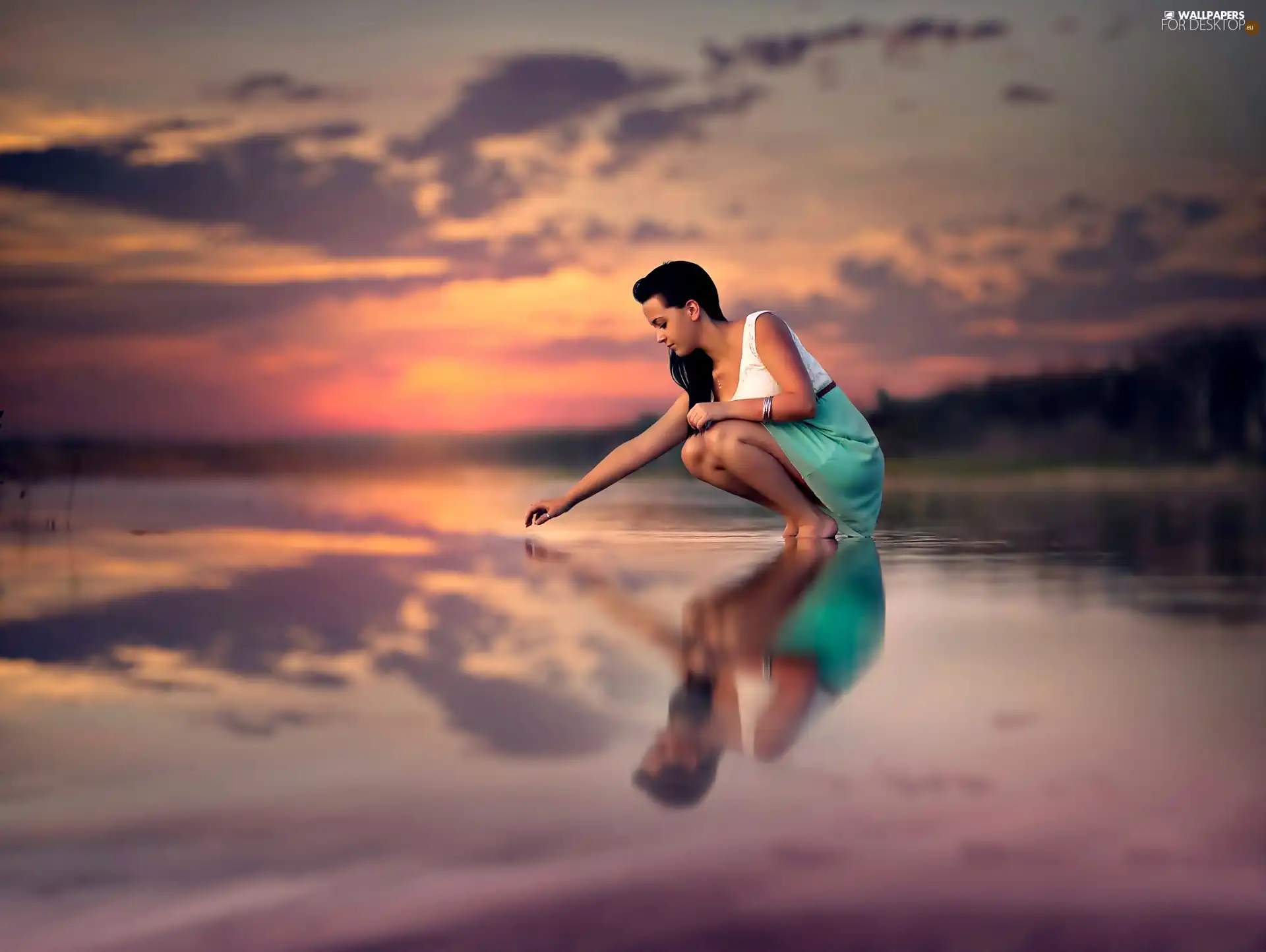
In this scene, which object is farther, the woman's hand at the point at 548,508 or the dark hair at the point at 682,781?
the woman's hand at the point at 548,508

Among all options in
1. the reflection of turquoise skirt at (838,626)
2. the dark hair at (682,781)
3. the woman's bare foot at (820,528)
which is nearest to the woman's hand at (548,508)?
the woman's bare foot at (820,528)

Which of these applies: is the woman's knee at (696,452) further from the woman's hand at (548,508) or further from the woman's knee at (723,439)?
the woman's hand at (548,508)

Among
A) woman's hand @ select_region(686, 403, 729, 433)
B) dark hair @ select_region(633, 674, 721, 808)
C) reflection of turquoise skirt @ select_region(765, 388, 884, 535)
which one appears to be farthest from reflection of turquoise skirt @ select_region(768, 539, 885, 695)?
reflection of turquoise skirt @ select_region(765, 388, 884, 535)

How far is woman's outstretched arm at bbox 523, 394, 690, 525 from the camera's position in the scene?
162 inches

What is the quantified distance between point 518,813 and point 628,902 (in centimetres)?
24

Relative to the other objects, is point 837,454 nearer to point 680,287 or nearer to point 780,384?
point 780,384

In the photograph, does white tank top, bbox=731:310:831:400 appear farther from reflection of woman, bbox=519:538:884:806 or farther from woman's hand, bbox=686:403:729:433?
reflection of woman, bbox=519:538:884:806

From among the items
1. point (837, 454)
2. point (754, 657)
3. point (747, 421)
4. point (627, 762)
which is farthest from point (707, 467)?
point (627, 762)

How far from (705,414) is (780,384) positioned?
29cm

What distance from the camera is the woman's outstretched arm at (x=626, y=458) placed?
4125mm

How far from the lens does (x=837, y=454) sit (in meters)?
4.26

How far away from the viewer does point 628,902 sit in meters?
1.03

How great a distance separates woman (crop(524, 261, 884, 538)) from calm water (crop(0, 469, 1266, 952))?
34.9 inches

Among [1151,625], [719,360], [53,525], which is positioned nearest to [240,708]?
[1151,625]
